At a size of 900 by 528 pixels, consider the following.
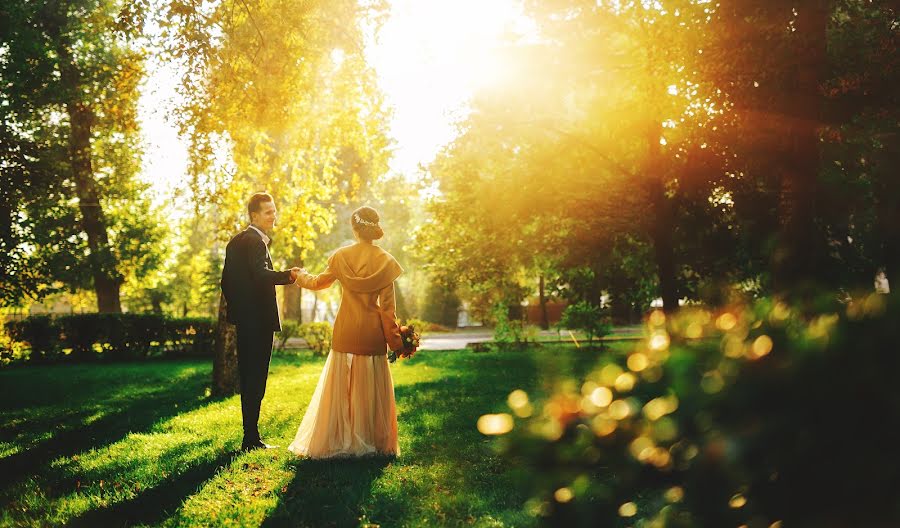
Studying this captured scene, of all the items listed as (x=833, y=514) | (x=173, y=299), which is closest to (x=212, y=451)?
(x=833, y=514)

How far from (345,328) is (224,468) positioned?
186 cm

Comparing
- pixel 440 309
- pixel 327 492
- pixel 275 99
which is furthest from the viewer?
pixel 440 309

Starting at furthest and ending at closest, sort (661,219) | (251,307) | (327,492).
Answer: (661,219)
(251,307)
(327,492)

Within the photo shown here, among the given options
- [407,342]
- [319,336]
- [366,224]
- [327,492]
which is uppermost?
[366,224]

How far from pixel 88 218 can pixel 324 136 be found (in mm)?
18237

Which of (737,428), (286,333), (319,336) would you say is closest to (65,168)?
(286,333)

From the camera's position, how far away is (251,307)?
6.66m

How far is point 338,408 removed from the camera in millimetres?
6367

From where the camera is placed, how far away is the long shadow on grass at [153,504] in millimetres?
4418

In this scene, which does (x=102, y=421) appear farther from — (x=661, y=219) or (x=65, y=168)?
(x=65, y=168)

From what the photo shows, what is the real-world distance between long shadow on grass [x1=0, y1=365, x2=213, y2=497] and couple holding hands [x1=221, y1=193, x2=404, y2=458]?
214cm

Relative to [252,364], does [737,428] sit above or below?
above

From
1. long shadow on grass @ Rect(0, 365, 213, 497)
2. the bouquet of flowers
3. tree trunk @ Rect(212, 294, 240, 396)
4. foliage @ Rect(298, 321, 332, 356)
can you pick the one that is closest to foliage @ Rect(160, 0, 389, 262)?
tree trunk @ Rect(212, 294, 240, 396)

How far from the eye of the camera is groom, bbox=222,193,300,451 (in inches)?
261
